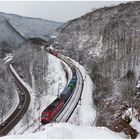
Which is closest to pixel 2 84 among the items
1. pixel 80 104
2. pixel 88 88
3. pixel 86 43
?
pixel 88 88

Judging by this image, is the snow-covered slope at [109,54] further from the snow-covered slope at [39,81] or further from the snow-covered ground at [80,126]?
the snow-covered slope at [39,81]

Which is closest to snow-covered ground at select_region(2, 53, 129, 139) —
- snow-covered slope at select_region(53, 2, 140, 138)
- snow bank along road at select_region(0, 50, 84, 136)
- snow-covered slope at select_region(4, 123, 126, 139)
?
snow-covered slope at select_region(4, 123, 126, 139)

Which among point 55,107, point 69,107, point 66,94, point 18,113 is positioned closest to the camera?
point 55,107

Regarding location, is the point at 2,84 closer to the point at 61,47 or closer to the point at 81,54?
the point at 81,54

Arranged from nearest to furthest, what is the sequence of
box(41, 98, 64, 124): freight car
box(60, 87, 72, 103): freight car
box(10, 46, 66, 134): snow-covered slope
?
1. box(41, 98, 64, 124): freight car
2. box(60, 87, 72, 103): freight car
3. box(10, 46, 66, 134): snow-covered slope

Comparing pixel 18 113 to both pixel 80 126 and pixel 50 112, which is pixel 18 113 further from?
pixel 80 126

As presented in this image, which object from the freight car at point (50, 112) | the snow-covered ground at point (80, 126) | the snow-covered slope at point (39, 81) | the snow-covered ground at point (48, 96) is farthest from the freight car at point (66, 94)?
the snow-covered slope at point (39, 81)

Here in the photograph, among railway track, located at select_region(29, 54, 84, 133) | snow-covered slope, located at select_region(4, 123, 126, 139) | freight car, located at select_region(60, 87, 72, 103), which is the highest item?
snow-covered slope, located at select_region(4, 123, 126, 139)

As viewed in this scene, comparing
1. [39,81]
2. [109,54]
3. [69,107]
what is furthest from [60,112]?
[39,81]

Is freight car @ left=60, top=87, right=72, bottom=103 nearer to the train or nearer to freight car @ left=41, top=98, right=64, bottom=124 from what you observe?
the train

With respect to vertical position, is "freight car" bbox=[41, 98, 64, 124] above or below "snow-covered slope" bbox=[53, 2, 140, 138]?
below

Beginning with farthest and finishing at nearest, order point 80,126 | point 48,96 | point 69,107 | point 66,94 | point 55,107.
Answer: point 48,96 < point 66,94 < point 69,107 < point 55,107 < point 80,126
